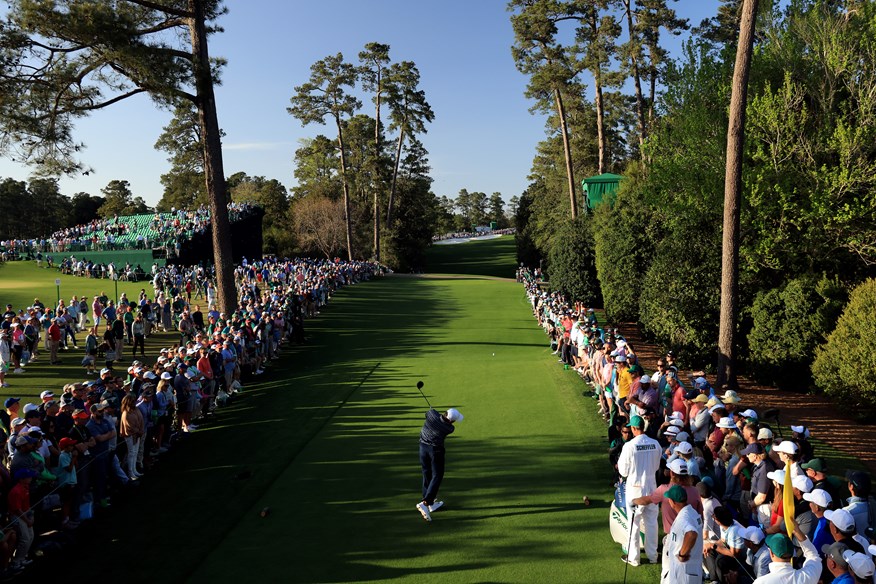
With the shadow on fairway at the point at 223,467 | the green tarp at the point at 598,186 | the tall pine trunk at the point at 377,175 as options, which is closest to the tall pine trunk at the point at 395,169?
the tall pine trunk at the point at 377,175

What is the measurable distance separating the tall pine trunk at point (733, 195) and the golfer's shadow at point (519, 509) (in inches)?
353

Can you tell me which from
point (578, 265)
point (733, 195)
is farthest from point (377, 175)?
point (733, 195)

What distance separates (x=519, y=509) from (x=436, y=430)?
169 cm

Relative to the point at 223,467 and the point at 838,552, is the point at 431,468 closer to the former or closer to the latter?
the point at 223,467

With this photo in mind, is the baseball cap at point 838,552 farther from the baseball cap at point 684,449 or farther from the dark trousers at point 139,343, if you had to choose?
the dark trousers at point 139,343

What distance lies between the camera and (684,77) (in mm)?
19328

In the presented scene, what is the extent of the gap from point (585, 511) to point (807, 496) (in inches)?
127

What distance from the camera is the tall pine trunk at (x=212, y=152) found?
18.9 metres

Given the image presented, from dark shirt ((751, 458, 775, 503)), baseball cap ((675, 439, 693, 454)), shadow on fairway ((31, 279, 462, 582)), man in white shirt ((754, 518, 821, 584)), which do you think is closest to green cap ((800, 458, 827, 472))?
dark shirt ((751, 458, 775, 503))

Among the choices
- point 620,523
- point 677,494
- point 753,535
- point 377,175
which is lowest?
point 620,523

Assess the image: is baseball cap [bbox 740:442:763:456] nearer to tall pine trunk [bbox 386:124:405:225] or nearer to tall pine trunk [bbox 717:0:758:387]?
tall pine trunk [bbox 717:0:758:387]

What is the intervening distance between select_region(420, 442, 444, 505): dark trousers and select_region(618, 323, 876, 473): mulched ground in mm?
7548

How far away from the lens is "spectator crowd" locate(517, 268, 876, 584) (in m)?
5.17

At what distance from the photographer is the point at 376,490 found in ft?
30.9
